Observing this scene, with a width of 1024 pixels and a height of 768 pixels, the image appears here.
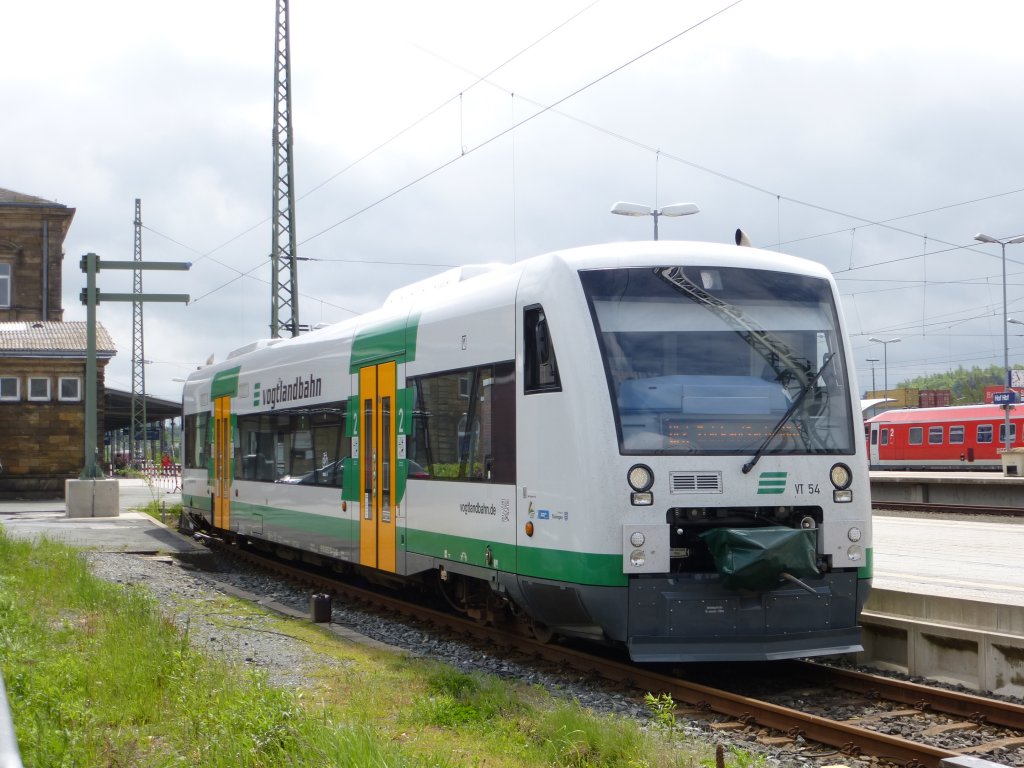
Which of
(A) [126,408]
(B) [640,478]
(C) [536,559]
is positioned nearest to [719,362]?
(B) [640,478]

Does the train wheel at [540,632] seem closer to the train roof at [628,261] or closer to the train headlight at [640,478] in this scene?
the train headlight at [640,478]

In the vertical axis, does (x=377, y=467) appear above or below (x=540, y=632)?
above

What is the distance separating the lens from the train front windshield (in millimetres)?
8508

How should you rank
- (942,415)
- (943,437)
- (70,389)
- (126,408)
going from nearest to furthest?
(70,389), (943,437), (942,415), (126,408)

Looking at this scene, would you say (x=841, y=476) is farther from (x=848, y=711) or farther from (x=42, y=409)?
(x=42, y=409)

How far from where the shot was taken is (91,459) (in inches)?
1064


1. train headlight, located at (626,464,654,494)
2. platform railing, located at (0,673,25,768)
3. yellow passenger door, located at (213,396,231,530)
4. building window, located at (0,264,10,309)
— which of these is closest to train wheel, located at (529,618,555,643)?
train headlight, located at (626,464,654,494)

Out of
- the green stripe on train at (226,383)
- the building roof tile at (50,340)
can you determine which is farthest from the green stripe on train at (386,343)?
the building roof tile at (50,340)

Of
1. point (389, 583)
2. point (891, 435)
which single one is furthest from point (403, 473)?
point (891, 435)

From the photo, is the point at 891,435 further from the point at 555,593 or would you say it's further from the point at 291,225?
the point at 555,593

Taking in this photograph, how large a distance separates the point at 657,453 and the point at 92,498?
2137 cm

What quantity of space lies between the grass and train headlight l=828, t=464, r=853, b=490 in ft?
9.28

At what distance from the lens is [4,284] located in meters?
47.6

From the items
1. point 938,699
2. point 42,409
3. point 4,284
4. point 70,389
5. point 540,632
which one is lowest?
point 938,699
